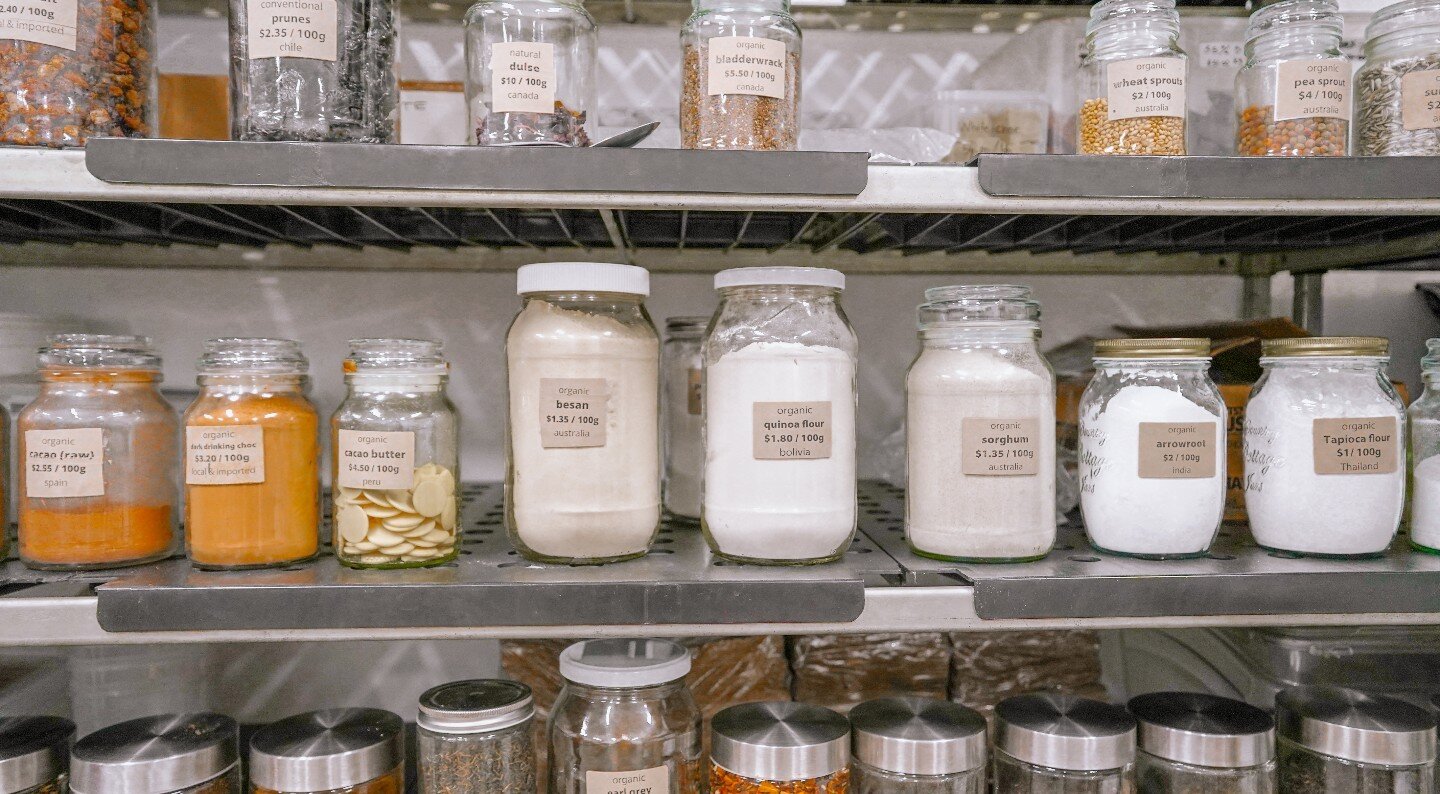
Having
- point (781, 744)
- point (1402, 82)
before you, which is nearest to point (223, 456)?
point (781, 744)

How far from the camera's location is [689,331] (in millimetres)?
1103

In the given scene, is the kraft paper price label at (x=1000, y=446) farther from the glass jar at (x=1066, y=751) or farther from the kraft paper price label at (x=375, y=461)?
the kraft paper price label at (x=375, y=461)

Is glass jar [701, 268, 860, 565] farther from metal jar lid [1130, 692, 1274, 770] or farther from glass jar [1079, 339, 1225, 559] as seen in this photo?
metal jar lid [1130, 692, 1274, 770]

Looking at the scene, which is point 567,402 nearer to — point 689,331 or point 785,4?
point 689,331

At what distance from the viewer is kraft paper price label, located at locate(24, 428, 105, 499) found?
2.68 ft

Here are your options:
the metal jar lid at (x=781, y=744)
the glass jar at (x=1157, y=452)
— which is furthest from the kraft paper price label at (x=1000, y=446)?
the metal jar lid at (x=781, y=744)

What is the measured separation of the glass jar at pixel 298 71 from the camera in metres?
0.80

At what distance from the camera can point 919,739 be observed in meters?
0.87

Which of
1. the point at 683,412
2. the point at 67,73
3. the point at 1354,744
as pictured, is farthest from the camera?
the point at 683,412

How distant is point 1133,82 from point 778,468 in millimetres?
563

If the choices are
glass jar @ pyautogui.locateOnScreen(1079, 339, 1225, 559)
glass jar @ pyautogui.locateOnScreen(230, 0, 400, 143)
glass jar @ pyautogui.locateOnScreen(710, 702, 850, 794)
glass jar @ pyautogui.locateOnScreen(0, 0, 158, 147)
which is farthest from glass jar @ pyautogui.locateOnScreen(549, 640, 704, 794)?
glass jar @ pyautogui.locateOnScreen(0, 0, 158, 147)

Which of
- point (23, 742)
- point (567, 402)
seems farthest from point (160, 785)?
point (567, 402)

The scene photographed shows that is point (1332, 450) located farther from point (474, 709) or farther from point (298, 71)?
point (298, 71)

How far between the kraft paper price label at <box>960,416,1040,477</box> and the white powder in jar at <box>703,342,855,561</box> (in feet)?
0.41
